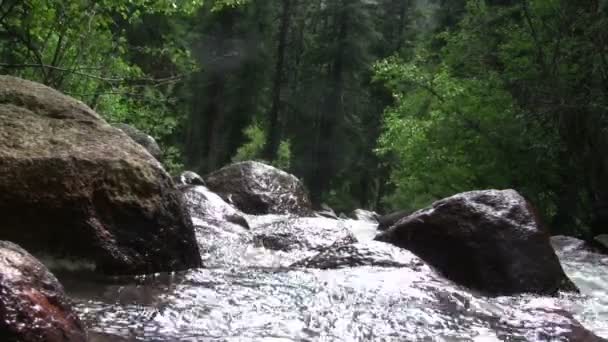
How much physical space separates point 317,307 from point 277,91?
25583mm

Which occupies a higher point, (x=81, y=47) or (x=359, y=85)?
(x=359, y=85)

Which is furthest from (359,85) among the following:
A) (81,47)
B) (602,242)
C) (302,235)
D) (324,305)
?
(324,305)

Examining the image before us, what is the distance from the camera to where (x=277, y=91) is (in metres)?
30.0

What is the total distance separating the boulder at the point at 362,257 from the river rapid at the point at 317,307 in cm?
2

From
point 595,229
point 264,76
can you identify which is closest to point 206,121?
point 264,76

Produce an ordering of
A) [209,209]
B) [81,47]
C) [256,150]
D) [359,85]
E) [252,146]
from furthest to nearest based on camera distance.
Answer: [252,146] < [256,150] < [359,85] < [81,47] < [209,209]

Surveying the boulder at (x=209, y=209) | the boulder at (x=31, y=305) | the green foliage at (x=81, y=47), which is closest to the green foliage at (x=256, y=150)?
the green foliage at (x=81, y=47)

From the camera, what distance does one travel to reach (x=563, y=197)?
1641cm

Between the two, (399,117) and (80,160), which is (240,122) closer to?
(399,117)

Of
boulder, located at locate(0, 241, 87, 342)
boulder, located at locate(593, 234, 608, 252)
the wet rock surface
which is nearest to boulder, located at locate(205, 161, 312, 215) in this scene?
the wet rock surface

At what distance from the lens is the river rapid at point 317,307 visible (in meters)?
4.10

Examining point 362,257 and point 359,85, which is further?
point 359,85

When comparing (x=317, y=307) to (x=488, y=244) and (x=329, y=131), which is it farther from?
(x=329, y=131)

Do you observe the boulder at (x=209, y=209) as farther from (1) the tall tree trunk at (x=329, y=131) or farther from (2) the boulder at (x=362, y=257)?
(1) the tall tree trunk at (x=329, y=131)
